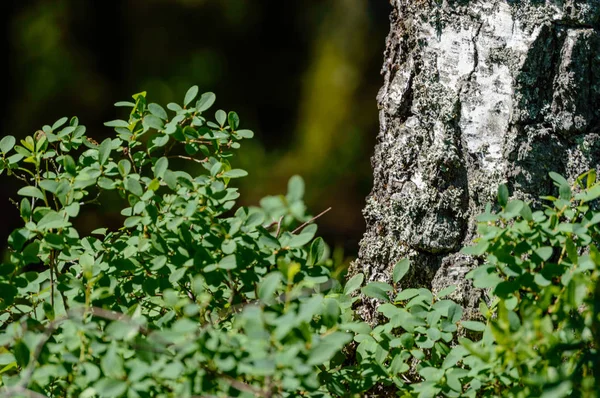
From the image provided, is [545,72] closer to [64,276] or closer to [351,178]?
[64,276]

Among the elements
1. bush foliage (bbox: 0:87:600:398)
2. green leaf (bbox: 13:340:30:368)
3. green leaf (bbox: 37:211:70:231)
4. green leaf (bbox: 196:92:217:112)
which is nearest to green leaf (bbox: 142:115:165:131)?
bush foliage (bbox: 0:87:600:398)

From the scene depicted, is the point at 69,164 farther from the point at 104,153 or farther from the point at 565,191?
the point at 565,191

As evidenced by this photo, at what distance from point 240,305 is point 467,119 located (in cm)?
77

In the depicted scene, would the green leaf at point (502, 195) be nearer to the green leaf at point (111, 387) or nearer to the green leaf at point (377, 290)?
the green leaf at point (377, 290)

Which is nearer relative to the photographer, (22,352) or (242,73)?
(22,352)

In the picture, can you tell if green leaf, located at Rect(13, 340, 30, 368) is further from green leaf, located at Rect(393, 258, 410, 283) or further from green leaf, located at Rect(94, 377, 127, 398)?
green leaf, located at Rect(393, 258, 410, 283)

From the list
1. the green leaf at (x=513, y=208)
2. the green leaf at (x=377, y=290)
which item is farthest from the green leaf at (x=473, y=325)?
the green leaf at (x=513, y=208)

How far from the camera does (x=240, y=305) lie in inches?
55.3

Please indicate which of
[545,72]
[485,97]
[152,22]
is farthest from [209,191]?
[152,22]

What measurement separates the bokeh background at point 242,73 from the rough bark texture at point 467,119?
2766 millimetres

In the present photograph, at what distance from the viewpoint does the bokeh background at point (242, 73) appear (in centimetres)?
485

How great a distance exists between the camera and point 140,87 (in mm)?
4969

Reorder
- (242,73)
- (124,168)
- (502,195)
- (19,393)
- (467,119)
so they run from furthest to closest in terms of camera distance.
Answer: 1. (242,73)
2. (467,119)
3. (124,168)
4. (502,195)
5. (19,393)

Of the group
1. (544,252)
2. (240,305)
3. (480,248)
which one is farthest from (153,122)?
(544,252)
